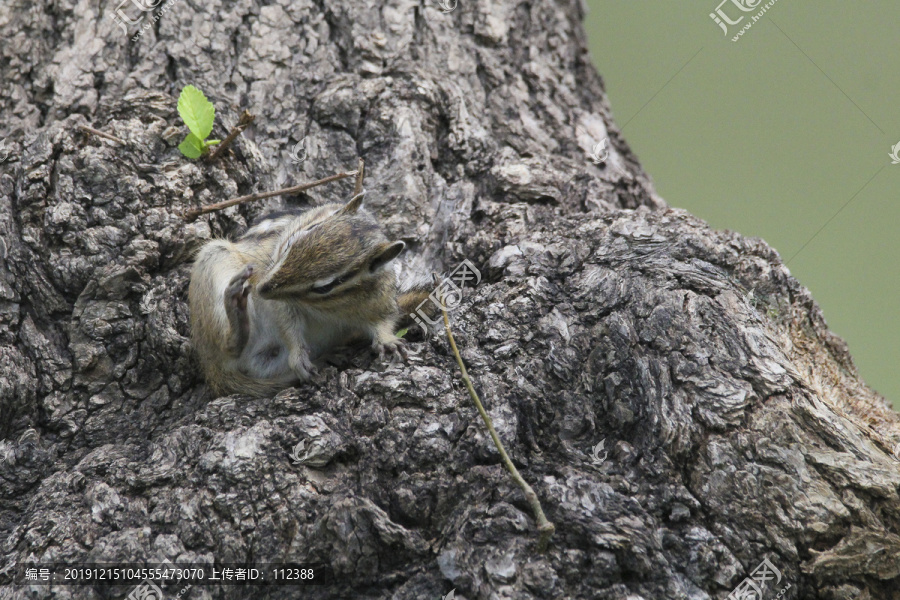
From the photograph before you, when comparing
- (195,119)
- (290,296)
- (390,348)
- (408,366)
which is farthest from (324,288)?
(195,119)

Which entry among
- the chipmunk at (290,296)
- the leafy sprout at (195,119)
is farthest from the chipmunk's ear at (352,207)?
the leafy sprout at (195,119)

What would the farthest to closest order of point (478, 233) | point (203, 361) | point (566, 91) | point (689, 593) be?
point (566, 91), point (478, 233), point (203, 361), point (689, 593)

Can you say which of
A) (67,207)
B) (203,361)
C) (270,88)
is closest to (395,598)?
(203,361)

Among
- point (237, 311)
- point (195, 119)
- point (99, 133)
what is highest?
point (195, 119)

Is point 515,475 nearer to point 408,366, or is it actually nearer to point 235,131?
point 408,366

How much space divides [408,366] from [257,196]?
3.96 ft

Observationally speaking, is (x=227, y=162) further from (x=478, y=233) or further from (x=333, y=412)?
(x=333, y=412)

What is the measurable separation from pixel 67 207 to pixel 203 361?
2.91 ft

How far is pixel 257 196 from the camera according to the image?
330cm

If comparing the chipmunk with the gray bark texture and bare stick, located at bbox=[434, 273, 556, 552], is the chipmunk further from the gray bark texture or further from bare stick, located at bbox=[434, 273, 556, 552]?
bare stick, located at bbox=[434, 273, 556, 552]

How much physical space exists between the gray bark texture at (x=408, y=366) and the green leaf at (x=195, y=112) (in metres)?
0.12

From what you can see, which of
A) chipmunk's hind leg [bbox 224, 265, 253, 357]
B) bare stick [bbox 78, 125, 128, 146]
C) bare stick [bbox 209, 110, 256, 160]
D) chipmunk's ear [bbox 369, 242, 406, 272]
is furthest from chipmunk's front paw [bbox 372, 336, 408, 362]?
bare stick [bbox 78, 125, 128, 146]

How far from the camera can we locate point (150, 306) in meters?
3.02

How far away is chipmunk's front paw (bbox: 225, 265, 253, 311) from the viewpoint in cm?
300
